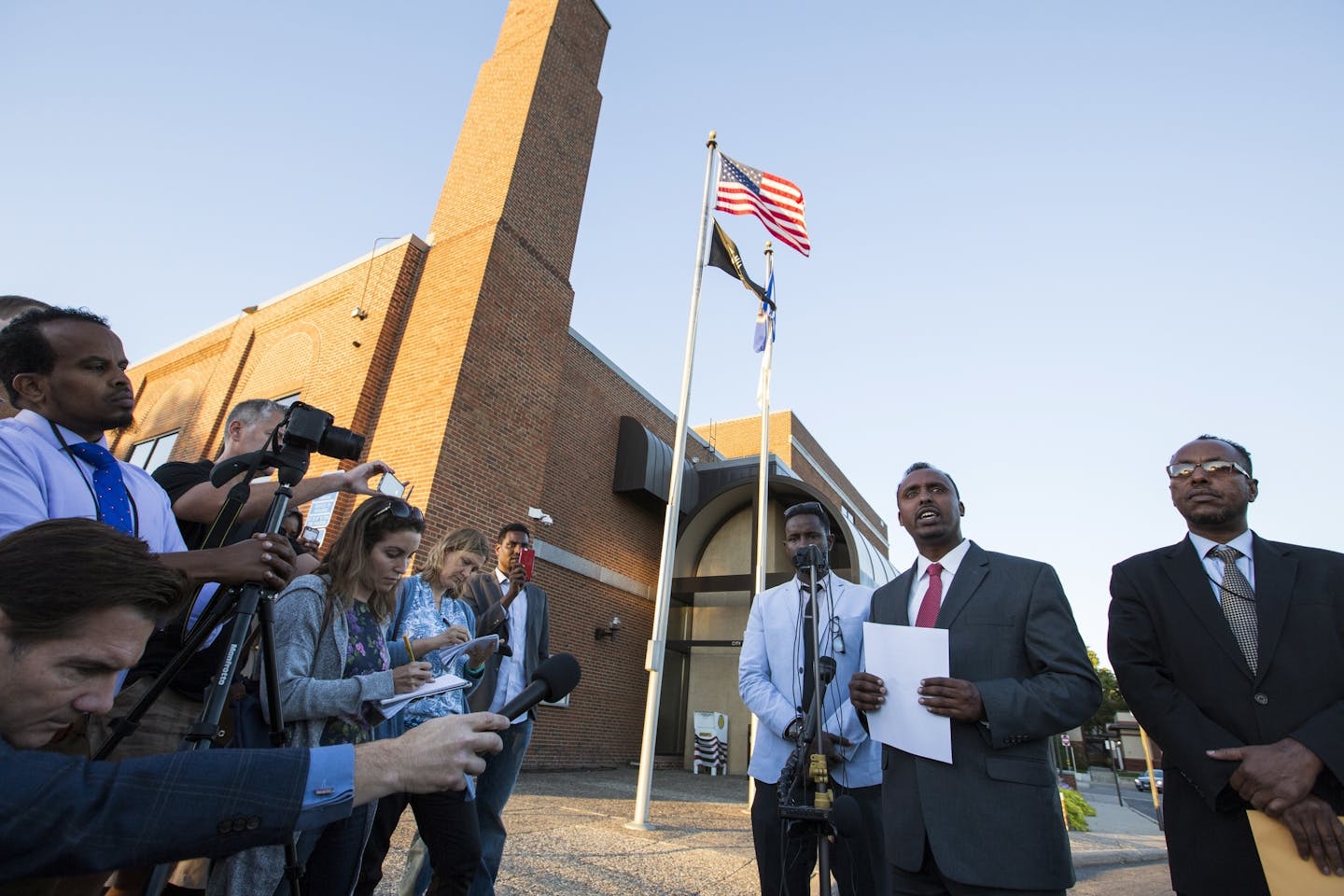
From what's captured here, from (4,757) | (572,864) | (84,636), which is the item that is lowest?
(572,864)

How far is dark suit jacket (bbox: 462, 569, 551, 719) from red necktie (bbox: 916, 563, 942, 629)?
7.76 ft

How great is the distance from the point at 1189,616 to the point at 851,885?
1.65 meters

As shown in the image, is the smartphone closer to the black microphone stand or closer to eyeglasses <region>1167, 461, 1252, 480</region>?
the black microphone stand

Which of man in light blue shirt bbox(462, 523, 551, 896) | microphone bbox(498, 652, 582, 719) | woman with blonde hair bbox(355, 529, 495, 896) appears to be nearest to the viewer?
microphone bbox(498, 652, 582, 719)

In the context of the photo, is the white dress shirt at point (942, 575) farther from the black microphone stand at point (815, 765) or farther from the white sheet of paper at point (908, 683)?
the black microphone stand at point (815, 765)

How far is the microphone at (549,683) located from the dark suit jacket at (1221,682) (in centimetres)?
194

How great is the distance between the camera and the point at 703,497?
15680 mm

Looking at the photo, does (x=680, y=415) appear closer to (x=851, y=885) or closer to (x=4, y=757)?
(x=851, y=885)

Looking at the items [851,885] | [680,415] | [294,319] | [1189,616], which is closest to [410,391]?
[680,415]

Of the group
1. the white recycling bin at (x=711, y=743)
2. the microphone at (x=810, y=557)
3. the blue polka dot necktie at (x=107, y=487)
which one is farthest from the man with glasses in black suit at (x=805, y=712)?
the white recycling bin at (x=711, y=743)

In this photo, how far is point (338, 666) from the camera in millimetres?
2551

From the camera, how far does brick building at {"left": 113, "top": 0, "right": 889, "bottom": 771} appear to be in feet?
32.3

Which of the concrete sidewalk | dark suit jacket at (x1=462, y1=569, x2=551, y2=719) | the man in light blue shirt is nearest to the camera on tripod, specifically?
the man in light blue shirt

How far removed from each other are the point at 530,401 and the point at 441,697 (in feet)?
25.6
